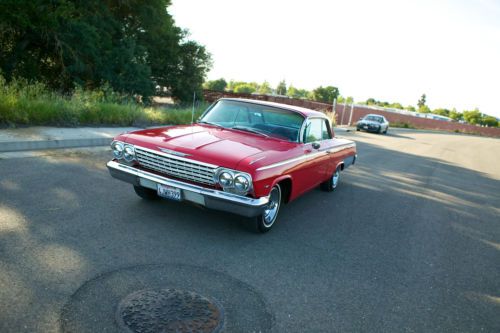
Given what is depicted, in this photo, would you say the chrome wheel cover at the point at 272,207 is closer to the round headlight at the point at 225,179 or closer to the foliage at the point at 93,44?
the round headlight at the point at 225,179

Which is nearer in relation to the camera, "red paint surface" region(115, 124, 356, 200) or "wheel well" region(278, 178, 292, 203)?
"red paint surface" region(115, 124, 356, 200)

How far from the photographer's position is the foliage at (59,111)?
9484mm

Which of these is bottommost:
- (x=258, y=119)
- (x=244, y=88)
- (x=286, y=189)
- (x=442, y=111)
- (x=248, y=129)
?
(x=286, y=189)

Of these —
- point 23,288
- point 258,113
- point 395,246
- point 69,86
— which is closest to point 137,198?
point 258,113

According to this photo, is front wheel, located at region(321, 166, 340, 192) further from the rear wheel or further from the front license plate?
the front license plate

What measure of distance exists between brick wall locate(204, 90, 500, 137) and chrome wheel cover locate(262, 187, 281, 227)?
27924mm

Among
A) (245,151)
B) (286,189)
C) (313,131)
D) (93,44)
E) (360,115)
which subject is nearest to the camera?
(245,151)

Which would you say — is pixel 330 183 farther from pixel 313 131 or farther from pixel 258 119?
pixel 258 119

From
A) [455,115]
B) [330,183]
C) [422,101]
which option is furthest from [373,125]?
[422,101]

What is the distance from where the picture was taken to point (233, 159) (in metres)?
4.36

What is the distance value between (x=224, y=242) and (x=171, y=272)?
3.19 ft

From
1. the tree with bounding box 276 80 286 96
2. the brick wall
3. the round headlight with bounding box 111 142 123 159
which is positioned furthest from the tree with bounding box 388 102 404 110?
the round headlight with bounding box 111 142 123 159

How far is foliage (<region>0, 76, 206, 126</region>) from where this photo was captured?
31.1 ft

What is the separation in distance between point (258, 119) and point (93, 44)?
17.7 meters
